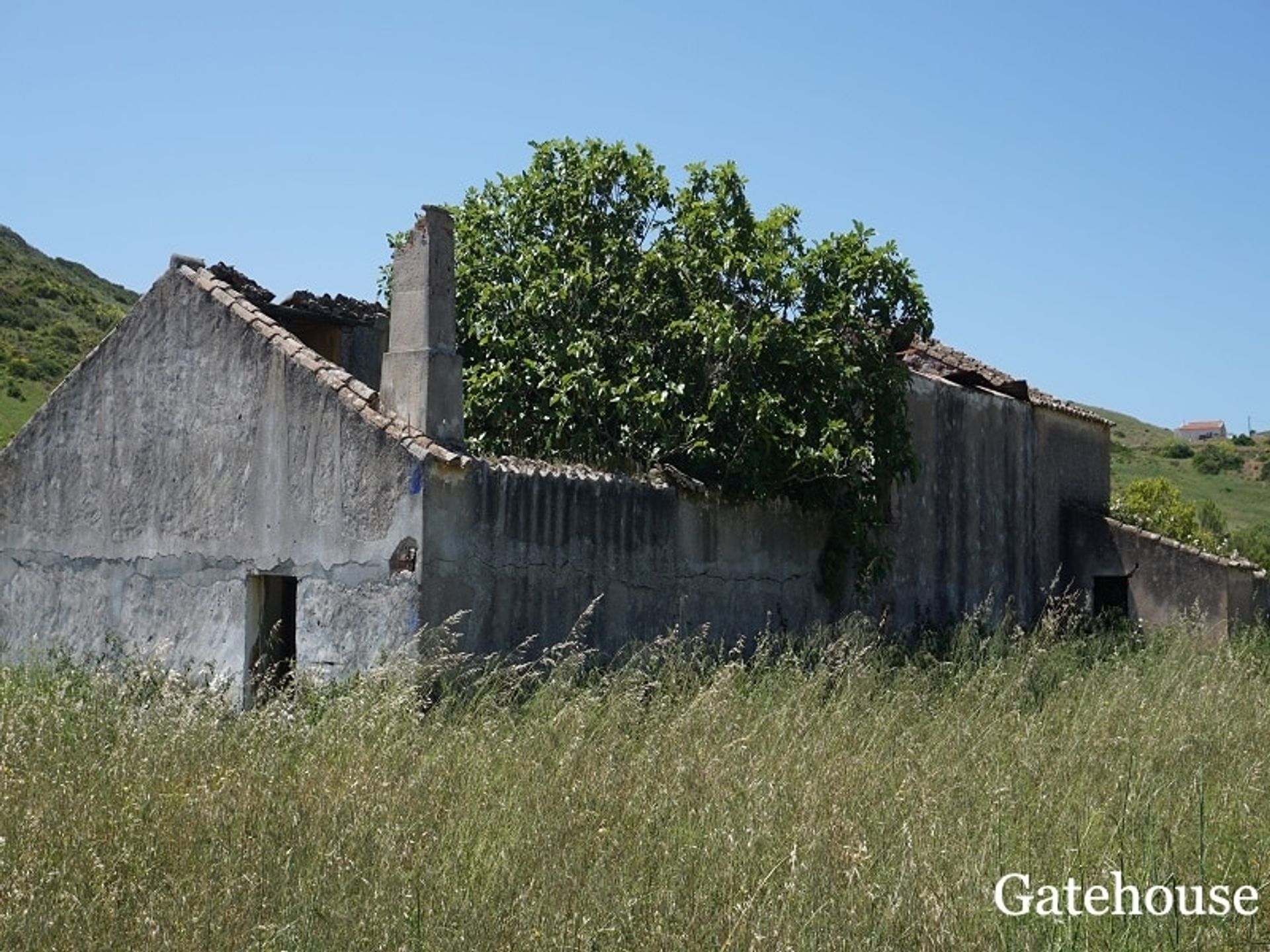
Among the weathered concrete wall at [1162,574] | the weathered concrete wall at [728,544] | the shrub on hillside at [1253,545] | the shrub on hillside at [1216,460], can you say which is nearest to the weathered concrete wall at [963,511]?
the weathered concrete wall at [728,544]

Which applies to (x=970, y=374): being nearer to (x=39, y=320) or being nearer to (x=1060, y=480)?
(x=1060, y=480)

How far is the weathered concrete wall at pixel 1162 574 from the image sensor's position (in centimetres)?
2014

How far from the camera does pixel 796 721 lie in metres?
9.03

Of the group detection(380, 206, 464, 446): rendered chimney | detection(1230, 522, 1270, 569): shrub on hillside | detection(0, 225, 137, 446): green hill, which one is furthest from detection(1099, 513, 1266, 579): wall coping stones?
detection(0, 225, 137, 446): green hill

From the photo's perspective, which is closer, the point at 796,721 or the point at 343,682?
the point at 796,721

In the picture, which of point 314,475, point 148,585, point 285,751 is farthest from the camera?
point 148,585

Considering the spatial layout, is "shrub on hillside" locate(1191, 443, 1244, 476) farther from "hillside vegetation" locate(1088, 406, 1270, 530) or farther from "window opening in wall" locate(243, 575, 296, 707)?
"window opening in wall" locate(243, 575, 296, 707)

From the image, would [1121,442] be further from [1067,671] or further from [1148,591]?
[1067,671]

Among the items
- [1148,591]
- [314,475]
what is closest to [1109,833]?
[314,475]

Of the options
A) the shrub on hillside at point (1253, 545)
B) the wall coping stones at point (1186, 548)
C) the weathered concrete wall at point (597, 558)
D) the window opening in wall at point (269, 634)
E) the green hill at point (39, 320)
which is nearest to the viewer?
the weathered concrete wall at point (597, 558)

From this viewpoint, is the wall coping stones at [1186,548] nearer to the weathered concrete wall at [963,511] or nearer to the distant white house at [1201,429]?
the weathered concrete wall at [963,511]

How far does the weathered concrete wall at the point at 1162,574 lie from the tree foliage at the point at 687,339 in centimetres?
686

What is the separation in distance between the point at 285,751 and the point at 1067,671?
25.6ft

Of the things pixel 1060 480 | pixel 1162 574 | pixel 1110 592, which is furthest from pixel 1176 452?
pixel 1162 574
